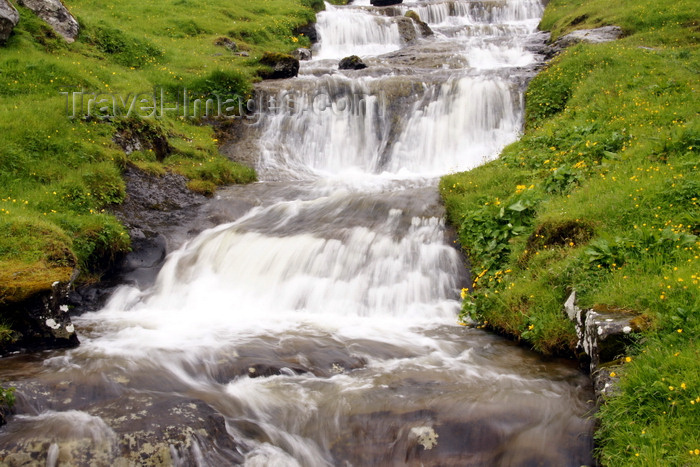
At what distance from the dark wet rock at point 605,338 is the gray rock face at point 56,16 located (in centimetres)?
1602

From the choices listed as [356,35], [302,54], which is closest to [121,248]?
[302,54]

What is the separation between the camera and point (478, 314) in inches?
299

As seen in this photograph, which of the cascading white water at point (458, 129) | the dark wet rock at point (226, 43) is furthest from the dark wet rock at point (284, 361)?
the dark wet rock at point (226, 43)

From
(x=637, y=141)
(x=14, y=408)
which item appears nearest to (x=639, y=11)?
(x=637, y=141)

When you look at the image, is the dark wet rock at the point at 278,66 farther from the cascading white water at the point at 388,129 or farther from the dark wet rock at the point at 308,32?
the dark wet rock at the point at 308,32

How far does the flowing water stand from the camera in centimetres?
477

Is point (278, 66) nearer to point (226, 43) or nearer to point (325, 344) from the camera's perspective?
point (226, 43)

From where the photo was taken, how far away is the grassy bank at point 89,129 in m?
8.16

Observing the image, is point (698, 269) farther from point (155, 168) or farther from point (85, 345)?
point (155, 168)

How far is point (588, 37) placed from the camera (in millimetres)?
18906

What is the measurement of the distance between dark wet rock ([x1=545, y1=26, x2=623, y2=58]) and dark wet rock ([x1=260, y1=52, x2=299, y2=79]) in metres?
9.24

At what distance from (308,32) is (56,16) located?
509 inches

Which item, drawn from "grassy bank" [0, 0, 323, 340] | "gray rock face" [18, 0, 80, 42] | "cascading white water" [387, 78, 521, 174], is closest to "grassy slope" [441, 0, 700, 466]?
"cascading white water" [387, 78, 521, 174]

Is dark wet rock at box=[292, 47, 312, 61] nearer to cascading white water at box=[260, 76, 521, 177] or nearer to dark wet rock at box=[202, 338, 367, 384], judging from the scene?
cascading white water at box=[260, 76, 521, 177]
